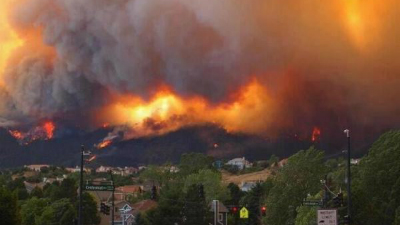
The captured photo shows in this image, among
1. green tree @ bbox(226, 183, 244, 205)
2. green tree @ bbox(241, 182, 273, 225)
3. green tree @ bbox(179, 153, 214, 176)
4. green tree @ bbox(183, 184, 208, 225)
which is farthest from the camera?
green tree @ bbox(179, 153, 214, 176)

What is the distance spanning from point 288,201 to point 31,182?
3277 inches

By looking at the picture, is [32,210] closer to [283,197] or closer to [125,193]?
[283,197]

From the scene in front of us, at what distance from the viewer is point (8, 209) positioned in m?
48.0

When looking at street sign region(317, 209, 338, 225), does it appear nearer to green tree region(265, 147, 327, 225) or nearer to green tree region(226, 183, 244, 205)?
green tree region(265, 147, 327, 225)

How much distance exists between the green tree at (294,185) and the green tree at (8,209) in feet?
92.4

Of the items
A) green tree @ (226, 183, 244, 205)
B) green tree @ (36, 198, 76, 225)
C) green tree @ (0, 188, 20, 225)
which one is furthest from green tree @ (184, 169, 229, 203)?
green tree @ (0, 188, 20, 225)

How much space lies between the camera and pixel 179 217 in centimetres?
7231

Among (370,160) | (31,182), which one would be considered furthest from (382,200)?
(31,182)

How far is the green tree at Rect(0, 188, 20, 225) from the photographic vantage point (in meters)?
47.7

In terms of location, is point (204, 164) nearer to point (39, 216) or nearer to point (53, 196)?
point (53, 196)

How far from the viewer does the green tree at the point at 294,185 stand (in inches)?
2721

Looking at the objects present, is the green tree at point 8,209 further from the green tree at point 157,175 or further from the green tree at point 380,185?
the green tree at point 157,175

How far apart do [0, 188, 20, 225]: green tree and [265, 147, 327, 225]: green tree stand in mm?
28161

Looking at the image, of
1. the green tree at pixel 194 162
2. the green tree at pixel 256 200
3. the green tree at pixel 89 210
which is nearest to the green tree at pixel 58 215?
the green tree at pixel 89 210
